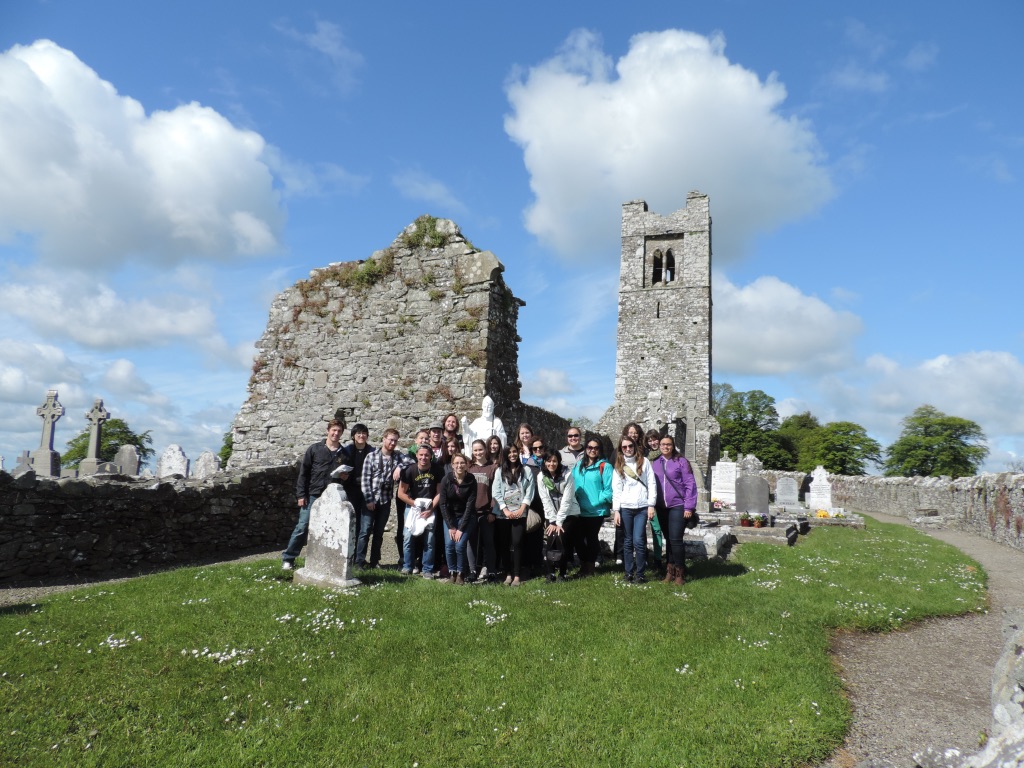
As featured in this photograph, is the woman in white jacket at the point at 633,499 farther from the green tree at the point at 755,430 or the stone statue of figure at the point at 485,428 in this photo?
the green tree at the point at 755,430

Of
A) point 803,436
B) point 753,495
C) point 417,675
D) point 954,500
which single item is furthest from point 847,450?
point 417,675

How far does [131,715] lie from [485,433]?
632cm

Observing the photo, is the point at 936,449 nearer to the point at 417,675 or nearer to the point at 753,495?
the point at 753,495

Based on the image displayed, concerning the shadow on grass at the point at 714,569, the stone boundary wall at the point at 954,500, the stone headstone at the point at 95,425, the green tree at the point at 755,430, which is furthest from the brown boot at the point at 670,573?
the green tree at the point at 755,430

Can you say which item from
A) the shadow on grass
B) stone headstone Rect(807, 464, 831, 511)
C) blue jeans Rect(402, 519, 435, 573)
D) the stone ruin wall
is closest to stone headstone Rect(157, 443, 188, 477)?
the stone ruin wall

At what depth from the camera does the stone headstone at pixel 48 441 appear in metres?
22.0

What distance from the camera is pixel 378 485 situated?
812 centimetres

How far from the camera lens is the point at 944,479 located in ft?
75.1

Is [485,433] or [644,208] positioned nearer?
[485,433]

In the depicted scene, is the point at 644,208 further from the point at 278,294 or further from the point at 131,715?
the point at 131,715

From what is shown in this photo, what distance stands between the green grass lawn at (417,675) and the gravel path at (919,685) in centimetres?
19

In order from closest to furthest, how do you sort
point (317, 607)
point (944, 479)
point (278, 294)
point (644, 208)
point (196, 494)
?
point (317, 607), point (196, 494), point (278, 294), point (944, 479), point (644, 208)

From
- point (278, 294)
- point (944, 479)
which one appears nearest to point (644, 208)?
point (944, 479)

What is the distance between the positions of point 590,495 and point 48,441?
24182 millimetres
